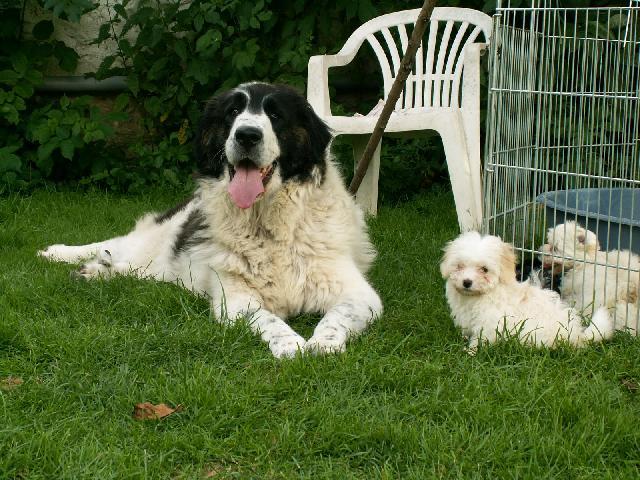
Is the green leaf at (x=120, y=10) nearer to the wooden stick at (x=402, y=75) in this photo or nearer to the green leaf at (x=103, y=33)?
the green leaf at (x=103, y=33)

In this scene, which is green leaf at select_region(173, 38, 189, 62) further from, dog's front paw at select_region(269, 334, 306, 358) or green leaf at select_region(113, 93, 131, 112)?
dog's front paw at select_region(269, 334, 306, 358)

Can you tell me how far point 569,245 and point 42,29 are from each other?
16.3 ft

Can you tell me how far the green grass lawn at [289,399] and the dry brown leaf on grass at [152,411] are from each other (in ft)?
0.10

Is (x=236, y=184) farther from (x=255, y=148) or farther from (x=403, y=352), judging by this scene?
(x=403, y=352)

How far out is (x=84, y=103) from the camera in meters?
7.12

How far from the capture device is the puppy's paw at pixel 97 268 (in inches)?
175

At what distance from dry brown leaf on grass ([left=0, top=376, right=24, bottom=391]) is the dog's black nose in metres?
1.35

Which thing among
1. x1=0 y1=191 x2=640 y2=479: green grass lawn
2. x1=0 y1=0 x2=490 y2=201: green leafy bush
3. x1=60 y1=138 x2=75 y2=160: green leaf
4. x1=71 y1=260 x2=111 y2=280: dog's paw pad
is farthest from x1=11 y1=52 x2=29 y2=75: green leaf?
x1=0 y1=191 x2=640 y2=479: green grass lawn

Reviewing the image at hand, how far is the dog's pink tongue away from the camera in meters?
3.90

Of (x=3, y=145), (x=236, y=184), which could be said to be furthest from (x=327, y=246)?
(x=3, y=145)

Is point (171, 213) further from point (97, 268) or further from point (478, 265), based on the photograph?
point (478, 265)

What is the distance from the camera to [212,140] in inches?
163

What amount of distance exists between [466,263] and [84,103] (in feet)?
15.3

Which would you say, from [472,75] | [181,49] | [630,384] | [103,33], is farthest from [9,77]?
[630,384]
